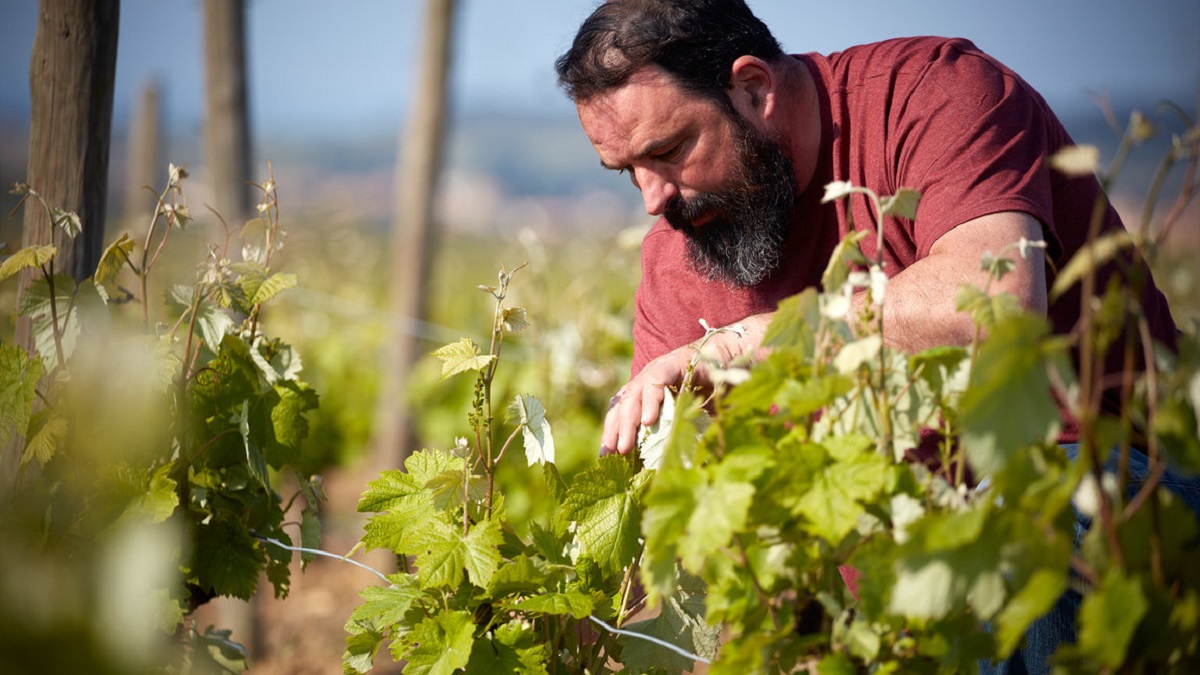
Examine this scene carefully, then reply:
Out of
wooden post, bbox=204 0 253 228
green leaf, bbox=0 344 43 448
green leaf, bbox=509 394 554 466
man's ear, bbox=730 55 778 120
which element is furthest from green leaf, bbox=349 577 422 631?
wooden post, bbox=204 0 253 228

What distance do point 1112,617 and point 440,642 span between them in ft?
3.16

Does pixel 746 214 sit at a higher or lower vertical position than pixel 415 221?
higher

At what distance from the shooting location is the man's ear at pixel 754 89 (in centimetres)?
213

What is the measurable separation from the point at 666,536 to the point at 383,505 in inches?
25.4

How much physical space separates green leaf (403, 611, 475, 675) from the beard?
1.06 m

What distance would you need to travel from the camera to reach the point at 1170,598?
3.09 ft

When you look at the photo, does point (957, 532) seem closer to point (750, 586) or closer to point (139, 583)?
point (750, 586)

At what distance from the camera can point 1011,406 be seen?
2.98 ft

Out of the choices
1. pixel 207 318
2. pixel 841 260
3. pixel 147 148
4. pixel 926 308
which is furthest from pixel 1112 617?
pixel 147 148

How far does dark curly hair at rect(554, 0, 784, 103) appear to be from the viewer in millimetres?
2084

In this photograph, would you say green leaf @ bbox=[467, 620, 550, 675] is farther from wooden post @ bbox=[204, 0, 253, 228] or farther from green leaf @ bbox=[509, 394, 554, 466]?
wooden post @ bbox=[204, 0, 253, 228]

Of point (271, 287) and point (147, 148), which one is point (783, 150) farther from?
point (147, 148)

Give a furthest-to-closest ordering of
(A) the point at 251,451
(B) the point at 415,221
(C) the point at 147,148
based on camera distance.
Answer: (C) the point at 147,148 → (B) the point at 415,221 → (A) the point at 251,451

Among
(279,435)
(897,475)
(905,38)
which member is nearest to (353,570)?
(279,435)
